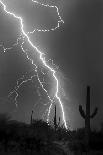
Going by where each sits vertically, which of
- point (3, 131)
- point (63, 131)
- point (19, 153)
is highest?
point (63, 131)

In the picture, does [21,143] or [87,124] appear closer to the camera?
[21,143]

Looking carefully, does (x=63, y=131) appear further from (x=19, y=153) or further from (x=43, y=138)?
(x=19, y=153)

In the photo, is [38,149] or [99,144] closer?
[38,149]

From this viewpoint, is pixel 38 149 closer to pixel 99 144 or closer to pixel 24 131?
pixel 24 131

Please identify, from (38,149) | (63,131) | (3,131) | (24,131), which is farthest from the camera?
(63,131)

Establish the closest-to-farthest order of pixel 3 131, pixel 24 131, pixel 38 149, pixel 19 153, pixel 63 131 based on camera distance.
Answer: pixel 19 153
pixel 38 149
pixel 3 131
pixel 24 131
pixel 63 131

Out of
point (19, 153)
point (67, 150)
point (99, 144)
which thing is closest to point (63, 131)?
point (99, 144)

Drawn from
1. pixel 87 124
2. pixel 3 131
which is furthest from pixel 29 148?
pixel 87 124

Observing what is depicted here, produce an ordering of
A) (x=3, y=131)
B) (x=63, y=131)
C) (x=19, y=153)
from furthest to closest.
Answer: (x=63, y=131)
(x=3, y=131)
(x=19, y=153)

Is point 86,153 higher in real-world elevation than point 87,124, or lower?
lower
